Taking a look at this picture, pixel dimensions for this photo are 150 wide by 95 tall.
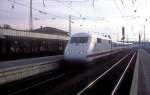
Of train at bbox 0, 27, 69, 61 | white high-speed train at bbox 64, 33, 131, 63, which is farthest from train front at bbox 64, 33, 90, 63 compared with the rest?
train at bbox 0, 27, 69, 61

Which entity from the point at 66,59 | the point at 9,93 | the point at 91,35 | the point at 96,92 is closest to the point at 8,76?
the point at 9,93

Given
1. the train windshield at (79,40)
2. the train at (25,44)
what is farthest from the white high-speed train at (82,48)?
the train at (25,44)

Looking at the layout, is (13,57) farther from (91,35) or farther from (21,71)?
(21,71)

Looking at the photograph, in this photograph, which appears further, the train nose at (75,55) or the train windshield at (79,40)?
the train windshield at (79,40)

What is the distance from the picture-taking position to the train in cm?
3291

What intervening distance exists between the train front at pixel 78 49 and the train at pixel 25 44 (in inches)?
318

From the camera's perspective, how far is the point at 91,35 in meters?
29.0

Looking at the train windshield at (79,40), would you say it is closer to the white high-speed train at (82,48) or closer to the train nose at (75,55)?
the white high-speed train at (82,48)

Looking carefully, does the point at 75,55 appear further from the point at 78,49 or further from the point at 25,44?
the point at 25,44

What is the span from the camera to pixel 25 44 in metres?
38.0

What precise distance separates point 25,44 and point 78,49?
12770 mm

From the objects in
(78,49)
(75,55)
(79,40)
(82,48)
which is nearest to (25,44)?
(79,40)

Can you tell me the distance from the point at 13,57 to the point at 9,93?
21.8 m

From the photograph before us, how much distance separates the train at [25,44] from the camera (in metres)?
32.9
